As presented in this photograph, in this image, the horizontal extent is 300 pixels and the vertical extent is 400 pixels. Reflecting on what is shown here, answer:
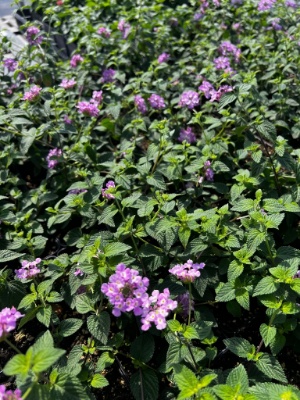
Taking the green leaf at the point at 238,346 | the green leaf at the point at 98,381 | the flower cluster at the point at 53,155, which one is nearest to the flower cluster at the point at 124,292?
the green leaf at the point at 98,381

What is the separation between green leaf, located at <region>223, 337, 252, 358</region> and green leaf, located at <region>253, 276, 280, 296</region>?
0.71 ft

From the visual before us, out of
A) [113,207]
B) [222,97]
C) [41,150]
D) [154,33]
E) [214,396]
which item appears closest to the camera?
[214,396]

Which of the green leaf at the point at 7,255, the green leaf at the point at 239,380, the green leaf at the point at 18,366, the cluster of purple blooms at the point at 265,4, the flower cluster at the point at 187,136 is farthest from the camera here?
the cluster of purple blooms at the point at 265,4

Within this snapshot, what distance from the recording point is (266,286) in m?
1.91

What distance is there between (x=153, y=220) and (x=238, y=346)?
0.71 m

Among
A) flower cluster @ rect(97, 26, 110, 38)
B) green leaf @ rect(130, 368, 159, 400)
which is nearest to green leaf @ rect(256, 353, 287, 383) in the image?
green leaf @ rect(130, 368, 159, 400)

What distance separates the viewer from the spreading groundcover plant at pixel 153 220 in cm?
184

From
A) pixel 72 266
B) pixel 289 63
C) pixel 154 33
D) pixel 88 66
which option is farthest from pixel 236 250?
pixel 154 33

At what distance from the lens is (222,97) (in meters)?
2.57

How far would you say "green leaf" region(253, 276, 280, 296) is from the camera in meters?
1.89

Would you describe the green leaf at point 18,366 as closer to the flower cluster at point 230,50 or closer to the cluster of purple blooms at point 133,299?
the cluster of purple blooms at point 133,299

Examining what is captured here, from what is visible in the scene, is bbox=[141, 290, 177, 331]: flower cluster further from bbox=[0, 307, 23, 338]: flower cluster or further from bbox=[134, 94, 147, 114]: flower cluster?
bbox=[134, 94, 147, 114]: flower cluster

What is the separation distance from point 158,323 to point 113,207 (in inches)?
32.1

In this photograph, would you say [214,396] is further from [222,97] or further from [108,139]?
[108,139]
